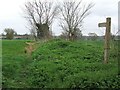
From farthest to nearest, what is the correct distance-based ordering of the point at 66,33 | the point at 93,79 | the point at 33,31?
1. the point at 33,31
2. the point at 66,33
3. the point at 93,79

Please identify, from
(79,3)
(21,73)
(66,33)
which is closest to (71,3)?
(79,3)

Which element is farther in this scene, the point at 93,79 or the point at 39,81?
the point at 39,81

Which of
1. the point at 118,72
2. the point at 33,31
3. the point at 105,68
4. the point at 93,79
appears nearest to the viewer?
the point at 93,79

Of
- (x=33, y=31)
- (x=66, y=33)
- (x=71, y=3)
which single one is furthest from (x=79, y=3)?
(x=33, y=31)

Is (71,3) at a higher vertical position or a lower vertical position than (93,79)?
higher

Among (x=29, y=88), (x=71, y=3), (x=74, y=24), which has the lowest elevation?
(x=29, y=88)

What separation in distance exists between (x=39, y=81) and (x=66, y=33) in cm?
4302

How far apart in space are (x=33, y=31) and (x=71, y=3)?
39.7 feet

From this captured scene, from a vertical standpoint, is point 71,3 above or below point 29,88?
above

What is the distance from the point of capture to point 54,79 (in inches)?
409

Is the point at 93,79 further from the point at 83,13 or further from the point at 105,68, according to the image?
the point at 83,13

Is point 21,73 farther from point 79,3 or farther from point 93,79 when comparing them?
point 79,3

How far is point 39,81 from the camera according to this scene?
10.3 m

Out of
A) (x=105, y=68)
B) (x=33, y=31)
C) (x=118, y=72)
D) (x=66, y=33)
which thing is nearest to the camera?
(x=118, y=72)
